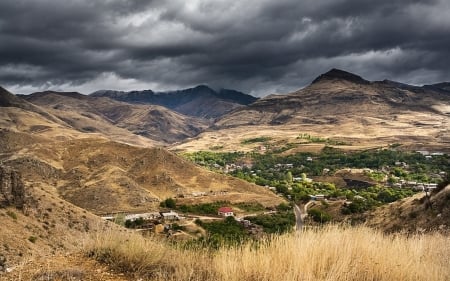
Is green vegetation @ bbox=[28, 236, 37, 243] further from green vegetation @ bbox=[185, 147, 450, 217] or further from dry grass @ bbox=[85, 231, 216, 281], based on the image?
green vegetation @ bbox=[185, 147, 450, 217]

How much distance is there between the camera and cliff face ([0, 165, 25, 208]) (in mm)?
45409

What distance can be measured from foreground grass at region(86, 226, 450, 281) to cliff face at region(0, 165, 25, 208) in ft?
138

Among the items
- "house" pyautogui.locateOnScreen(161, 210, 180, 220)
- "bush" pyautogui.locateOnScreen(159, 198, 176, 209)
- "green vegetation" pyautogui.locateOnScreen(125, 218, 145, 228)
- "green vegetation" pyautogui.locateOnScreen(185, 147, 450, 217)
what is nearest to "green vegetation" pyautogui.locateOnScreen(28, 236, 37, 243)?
"green vegetation" pyautogui.locateOnScreen(125, 218, 145, 228)

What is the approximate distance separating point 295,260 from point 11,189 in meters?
47.5

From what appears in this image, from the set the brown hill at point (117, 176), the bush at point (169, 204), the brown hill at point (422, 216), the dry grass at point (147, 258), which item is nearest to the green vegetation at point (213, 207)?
the bush at point (169, 204)

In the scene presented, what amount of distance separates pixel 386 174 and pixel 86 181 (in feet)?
362

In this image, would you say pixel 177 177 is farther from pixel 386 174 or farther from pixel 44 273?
pixel 44 273

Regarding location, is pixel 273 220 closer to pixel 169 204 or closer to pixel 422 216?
pixel 169 204

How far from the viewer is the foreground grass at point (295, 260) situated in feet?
22.0

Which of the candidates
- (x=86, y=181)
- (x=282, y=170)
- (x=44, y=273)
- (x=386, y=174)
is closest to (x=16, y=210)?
(x=44, y=273)

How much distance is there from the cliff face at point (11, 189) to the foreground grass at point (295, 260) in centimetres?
4202

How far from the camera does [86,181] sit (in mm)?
101875

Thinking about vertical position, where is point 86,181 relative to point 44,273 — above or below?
below

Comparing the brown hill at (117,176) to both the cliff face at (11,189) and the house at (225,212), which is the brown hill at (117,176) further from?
the cliff face at (11,189)
